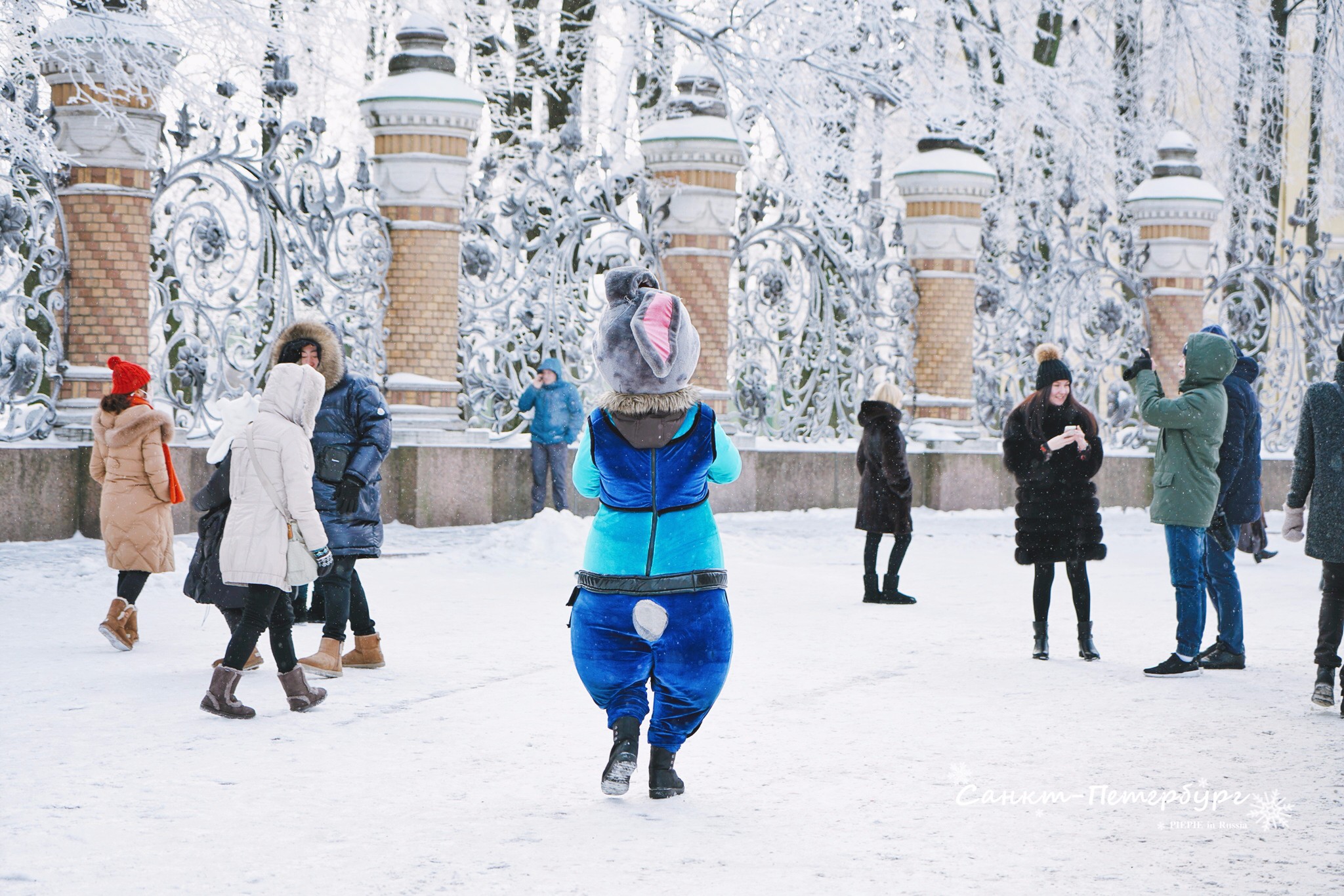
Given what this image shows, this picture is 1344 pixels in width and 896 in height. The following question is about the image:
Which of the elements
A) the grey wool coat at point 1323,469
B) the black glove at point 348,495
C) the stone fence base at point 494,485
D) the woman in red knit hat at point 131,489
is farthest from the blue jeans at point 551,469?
the grey wool coat at point 1323,469

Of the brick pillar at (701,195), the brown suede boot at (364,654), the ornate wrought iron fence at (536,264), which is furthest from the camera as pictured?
the brick pillar at (701,195)

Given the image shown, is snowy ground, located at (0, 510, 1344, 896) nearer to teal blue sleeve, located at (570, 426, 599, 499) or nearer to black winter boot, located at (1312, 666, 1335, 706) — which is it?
black winter boot, located at (1312, 666, 1335, 706)

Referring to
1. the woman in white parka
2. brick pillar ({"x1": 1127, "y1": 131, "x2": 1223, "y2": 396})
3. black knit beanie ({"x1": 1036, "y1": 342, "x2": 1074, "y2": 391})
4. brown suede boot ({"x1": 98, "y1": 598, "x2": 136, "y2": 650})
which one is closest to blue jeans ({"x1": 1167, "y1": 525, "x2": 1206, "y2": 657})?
black knit beanie ({"x1": 1036, "y1": 342, "x2": 1074, "y2": 391})

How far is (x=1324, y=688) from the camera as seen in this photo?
6629 mm

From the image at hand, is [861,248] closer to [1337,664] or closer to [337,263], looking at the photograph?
[337,263]

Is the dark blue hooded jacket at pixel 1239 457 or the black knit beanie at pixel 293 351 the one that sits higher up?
the black knit beanie at pixel 293 351

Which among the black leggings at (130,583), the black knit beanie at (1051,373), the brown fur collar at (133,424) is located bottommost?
the black leggings at (130,583)

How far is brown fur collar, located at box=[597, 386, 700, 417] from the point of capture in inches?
195

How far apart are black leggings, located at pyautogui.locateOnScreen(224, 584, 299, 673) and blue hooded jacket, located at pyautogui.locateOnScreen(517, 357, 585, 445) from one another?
7525 millimetres

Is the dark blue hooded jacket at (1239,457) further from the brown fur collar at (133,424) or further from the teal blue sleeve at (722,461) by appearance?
the brown fur collar at (133,424)

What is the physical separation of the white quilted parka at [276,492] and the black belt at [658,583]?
1.70 meters

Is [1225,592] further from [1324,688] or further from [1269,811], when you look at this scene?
[1269,811]

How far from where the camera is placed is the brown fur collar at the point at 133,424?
25.8 feet

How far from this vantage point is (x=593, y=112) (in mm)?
22500
